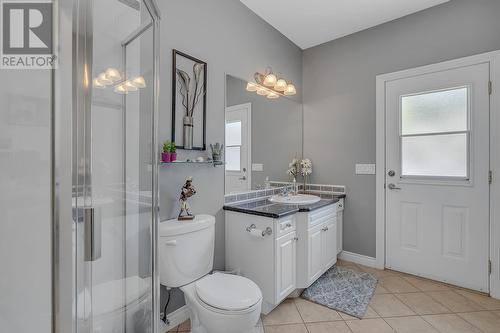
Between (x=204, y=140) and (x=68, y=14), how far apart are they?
131 centimetres

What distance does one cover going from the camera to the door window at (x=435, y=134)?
87.7 inches

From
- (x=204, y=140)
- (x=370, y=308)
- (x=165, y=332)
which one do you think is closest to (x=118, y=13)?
(x=204, y=140)

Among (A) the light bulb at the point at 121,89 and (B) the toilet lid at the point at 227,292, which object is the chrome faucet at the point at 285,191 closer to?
(B) the toilet lid at the point at 227,292

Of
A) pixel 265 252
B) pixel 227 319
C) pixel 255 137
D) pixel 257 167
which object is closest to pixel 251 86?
pixel 255 137

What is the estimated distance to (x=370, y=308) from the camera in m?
1.94

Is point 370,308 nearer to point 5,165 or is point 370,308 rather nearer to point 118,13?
point 5,165

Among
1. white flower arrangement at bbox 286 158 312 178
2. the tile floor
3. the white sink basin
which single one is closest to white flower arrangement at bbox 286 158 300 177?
white flower arrangement at bbox 286 158 312 178

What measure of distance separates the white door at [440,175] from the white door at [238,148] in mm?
1533

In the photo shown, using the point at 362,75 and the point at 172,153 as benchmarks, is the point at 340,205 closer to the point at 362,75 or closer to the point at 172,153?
the point at 362,75

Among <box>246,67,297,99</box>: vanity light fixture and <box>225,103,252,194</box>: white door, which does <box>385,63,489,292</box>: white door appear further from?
<box>225,103,252,194</box>: white door

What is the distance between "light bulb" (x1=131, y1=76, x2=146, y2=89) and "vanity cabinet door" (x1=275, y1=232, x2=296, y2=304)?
1.36m

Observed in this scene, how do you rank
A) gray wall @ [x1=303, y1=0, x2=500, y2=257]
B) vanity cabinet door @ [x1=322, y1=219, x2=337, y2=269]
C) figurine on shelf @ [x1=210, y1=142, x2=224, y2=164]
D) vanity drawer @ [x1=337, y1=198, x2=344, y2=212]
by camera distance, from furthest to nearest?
vanity drawer @ [x1=337, y1=198, x2=344, y2=212], vanity cabinet door @ [x1=322, y1=219, x2=337, y2=269], gray wall @ [x1=303, y1=0, x2=500, y2=257], figurine on shelf @ [x1=210, y1=142, x2=224, y2=164]

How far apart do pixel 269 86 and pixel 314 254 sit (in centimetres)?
173

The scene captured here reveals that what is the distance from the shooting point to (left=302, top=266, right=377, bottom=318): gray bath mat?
76.9 inches
